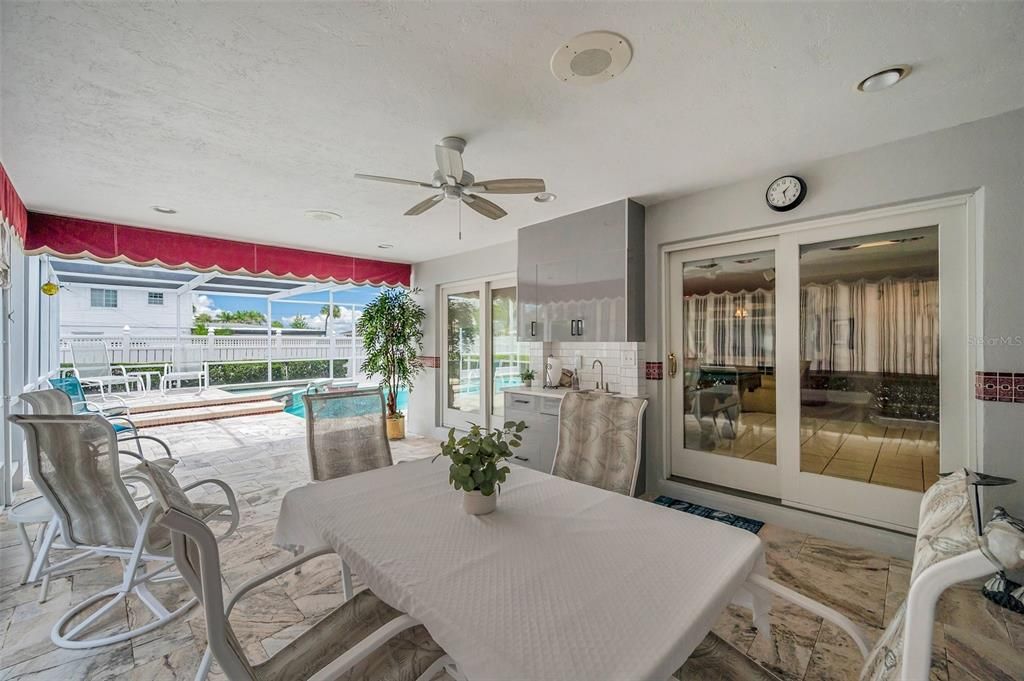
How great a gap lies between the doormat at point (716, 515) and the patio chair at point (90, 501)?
2.83 meters

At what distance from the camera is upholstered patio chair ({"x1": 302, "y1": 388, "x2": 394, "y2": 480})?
2396 millimetres

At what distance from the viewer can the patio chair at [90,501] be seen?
1.83 metres

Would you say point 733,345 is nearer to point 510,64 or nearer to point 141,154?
point 510,64

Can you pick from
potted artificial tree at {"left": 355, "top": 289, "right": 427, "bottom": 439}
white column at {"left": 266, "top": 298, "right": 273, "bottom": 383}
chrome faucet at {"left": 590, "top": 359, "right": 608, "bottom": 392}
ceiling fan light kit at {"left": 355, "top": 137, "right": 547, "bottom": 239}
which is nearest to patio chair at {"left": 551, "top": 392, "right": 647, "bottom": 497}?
ceiling fan light kit at {"left": 355, "top": 137, "right": 547, "bottom": 239}

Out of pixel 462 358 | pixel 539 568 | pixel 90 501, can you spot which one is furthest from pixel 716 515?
pixel 90 501

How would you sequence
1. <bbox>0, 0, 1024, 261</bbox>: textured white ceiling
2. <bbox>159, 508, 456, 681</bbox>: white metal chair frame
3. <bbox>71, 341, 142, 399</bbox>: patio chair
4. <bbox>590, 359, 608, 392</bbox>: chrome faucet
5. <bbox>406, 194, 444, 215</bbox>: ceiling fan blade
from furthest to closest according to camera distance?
<bbox>71, 341, 142, 399</bbox>: patio chair
<bbox>590, 359, 608, 392</bbox>: chrome faucet
<bbox>406, 194, 444, 215</bbox>: ceiling fan blade
<bbox>0, 0, 1024, 261</bbox>: textured white ceiling
<bbox>159, 508, 456, 681</bbox>: white metal chair frame

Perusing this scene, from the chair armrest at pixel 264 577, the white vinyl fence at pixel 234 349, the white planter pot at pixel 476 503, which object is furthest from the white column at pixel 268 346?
the white planter pot at pixel 476 503

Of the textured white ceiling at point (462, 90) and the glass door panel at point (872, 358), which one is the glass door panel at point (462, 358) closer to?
the textured white ceiling at point (462, 90)

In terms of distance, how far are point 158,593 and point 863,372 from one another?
4.33m

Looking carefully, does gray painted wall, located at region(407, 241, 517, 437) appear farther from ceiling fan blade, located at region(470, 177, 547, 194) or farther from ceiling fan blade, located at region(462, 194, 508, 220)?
ceiling fan blade, located at region(470, 177, 547, 194)

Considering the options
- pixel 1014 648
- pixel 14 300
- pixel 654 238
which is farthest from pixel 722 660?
pixel 14 300

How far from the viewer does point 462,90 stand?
1.97m

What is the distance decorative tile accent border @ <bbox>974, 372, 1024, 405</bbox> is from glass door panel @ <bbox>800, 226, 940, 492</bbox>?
0.81ft
